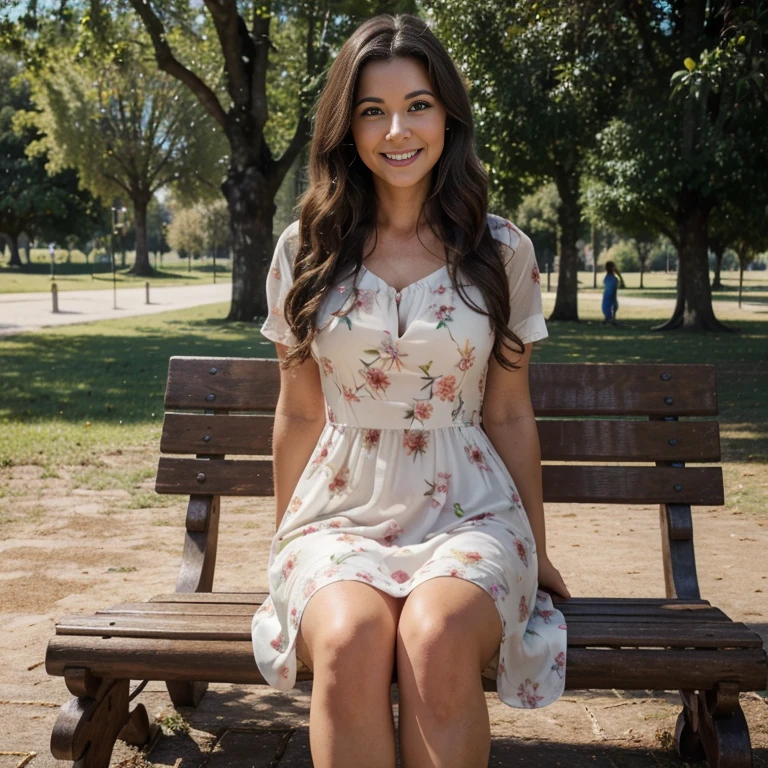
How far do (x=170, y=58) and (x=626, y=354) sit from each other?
1081 centimetres

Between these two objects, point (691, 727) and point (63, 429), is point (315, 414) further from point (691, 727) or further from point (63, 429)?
point (63, 429)

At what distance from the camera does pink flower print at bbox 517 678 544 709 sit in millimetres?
2721

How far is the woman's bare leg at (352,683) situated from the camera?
7.98 ft

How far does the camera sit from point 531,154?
1043 inches

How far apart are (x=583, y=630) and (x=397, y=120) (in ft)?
4.80

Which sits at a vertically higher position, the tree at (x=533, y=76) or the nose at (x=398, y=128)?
the tree at (x=533, y=76)

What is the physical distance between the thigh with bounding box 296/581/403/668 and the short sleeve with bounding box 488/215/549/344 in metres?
0.96

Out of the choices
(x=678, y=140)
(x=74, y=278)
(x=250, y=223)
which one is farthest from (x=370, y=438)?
(x=74, y=278)

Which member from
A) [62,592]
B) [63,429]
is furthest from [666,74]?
[62,592]

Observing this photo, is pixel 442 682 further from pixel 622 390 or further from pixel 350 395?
pixel 622 390

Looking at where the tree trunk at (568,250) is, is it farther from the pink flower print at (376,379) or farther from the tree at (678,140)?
the pink flower print at (376,379)

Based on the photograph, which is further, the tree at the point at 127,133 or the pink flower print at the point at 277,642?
the tree at the point at 127,133

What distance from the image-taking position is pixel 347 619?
2549mm

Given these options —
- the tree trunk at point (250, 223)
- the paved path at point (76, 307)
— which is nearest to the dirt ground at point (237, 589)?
the tree trunk at point (250, 223)
